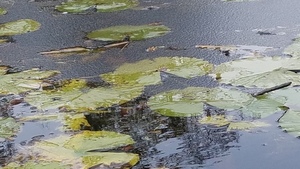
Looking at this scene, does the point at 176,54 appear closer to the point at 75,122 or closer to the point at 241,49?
the point at 241,49

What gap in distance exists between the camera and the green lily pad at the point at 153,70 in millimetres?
2432

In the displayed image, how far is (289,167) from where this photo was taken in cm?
166

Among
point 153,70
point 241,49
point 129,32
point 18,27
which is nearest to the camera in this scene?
point 153,70

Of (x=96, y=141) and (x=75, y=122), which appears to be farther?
(x=75, y=122)

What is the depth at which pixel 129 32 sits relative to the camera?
3.26m

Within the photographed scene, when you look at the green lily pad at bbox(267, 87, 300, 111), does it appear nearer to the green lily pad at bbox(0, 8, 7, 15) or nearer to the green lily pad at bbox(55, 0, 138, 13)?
the green lily pad at bbox(55, 0, 138, 13)

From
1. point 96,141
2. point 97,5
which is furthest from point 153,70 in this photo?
point 97,5

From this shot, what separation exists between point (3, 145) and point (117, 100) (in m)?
0.50

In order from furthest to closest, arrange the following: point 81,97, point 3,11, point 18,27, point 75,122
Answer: point 3,11 < point 18,27 < point 81,97 < point 75,122

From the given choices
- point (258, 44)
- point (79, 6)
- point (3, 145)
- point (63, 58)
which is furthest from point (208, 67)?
point (79, 6)

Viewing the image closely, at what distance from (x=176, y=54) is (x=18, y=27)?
1339 mm

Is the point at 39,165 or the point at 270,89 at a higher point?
the point at 270,89

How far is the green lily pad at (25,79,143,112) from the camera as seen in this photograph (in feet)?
7.21

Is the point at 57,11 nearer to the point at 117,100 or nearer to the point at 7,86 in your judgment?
the point at 7,86
